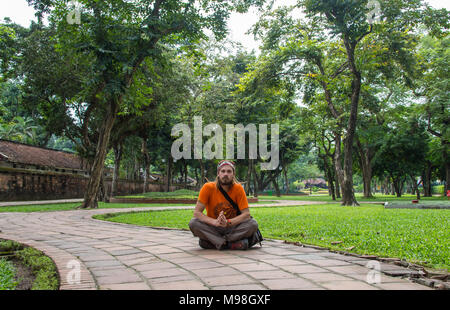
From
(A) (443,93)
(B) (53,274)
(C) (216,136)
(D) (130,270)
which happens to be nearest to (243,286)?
(D) (130,270)

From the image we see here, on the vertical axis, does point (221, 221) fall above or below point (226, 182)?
below

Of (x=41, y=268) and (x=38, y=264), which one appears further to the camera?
(x=38, y=264)

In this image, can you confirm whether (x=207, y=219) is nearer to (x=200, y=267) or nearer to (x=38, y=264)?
(x=200, y=267)

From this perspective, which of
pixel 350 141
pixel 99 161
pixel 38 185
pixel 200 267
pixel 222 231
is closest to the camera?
pixel 200 267

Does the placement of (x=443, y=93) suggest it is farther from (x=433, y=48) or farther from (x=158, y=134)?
(x=158, y=134)

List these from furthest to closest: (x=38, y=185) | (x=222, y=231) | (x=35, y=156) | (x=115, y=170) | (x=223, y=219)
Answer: (x=35, y=156) < (x=38, y=185) < (x=115, y=170) < (x=222, y=231) < (x=223, y=219)

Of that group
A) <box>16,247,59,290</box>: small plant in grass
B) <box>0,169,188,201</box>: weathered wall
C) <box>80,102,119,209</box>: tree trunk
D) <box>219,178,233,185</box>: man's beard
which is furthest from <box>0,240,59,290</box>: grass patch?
<box>0,169,188,201</box>: weathered wall

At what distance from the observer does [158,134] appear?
88.6 ft

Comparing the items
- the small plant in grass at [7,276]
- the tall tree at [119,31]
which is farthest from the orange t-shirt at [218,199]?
the tall tree at [119,31]

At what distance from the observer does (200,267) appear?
3.20 metres

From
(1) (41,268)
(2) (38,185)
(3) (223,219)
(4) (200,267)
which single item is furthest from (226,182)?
(2) (38,185)

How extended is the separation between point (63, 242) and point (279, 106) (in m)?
14.2

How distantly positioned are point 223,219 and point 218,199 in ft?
1.13

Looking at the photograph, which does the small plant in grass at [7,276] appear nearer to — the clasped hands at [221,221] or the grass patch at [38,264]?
the grass patch at [38,264]
